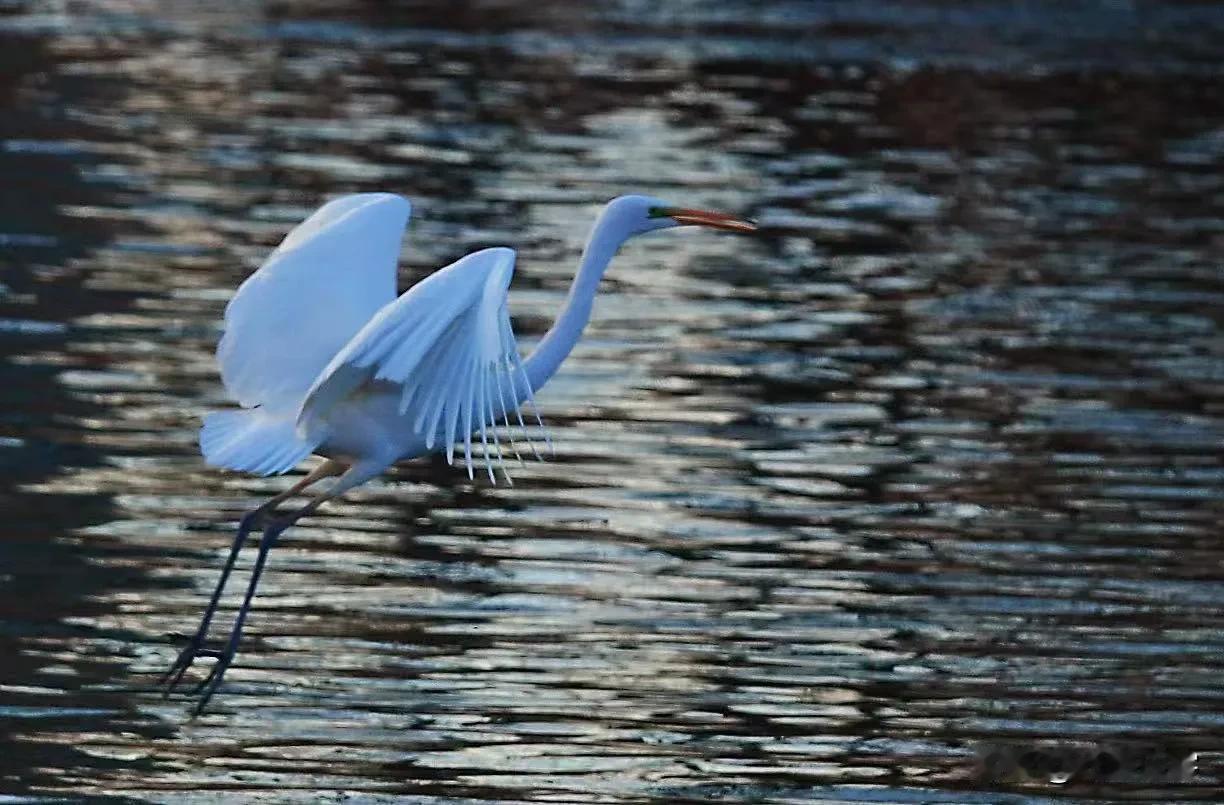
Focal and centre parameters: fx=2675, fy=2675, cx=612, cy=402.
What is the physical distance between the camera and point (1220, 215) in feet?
66.0

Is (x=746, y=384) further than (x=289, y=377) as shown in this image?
Yes

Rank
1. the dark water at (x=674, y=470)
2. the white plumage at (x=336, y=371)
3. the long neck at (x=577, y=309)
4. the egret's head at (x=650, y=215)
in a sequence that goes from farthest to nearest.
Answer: the egret's head at (x=650, y=215), the long neck at (x=577, y=309), the dark water at (x=674, y=470), the white plumage at (x=336, y=371)

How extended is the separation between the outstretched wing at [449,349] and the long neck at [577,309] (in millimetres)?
462

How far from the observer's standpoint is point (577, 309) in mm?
9477

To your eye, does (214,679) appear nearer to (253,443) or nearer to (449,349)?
(253,443)

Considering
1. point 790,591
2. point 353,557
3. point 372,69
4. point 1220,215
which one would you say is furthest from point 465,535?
point 372,69

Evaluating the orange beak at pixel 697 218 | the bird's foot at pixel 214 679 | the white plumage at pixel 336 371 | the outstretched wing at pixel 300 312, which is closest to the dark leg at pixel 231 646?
the bird's foot at pixel 214 679

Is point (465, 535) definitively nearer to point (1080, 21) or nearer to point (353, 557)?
point (353, 557)

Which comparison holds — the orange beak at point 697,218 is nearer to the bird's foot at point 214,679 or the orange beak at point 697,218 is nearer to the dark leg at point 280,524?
the dark leg at point 280,524

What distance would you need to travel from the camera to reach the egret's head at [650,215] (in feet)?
31.6

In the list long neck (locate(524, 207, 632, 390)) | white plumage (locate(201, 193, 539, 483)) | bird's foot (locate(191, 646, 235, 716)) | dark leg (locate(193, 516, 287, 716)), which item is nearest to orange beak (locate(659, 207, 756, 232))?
long neck (locate(524, 207, 632, 390))

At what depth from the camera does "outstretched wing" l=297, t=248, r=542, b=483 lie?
8.09 m

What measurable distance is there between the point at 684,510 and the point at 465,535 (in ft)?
3.53

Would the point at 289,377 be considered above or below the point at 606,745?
above
